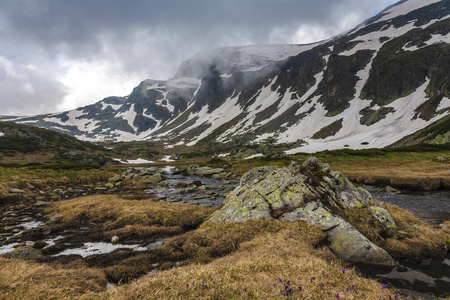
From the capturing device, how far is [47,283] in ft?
19.4

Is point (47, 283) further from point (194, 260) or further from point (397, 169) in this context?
point (397, 169)

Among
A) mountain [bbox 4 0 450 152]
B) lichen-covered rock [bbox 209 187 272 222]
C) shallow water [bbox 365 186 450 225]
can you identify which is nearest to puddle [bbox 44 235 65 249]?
lichen-covered rock [bbox 209 187 272 222]

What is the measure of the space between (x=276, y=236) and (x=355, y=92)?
140 m

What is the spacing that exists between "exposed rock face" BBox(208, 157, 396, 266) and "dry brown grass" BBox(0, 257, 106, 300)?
8048mm

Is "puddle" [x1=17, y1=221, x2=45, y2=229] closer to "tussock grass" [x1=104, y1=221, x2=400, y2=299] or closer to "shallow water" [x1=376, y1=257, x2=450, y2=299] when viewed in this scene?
"tussock grass" [x1=104, y1=221, x2=400, y2=299]

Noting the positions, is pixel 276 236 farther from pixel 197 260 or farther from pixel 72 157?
pixel 72 157

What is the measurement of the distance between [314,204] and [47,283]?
12.6 metres

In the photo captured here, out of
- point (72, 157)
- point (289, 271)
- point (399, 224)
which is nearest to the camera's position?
point (289, 271)

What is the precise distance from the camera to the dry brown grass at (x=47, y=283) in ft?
16.9

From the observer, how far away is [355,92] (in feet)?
400

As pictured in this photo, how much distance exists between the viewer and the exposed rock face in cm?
939

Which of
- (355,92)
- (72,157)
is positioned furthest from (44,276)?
(355,92)

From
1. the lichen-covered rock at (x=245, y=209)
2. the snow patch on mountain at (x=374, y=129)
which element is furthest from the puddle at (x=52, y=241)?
the snow patch on mountain at (x=374, y=129)

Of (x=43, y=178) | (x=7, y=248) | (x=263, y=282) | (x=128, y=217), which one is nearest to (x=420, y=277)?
Result: (x=263, y=282)
